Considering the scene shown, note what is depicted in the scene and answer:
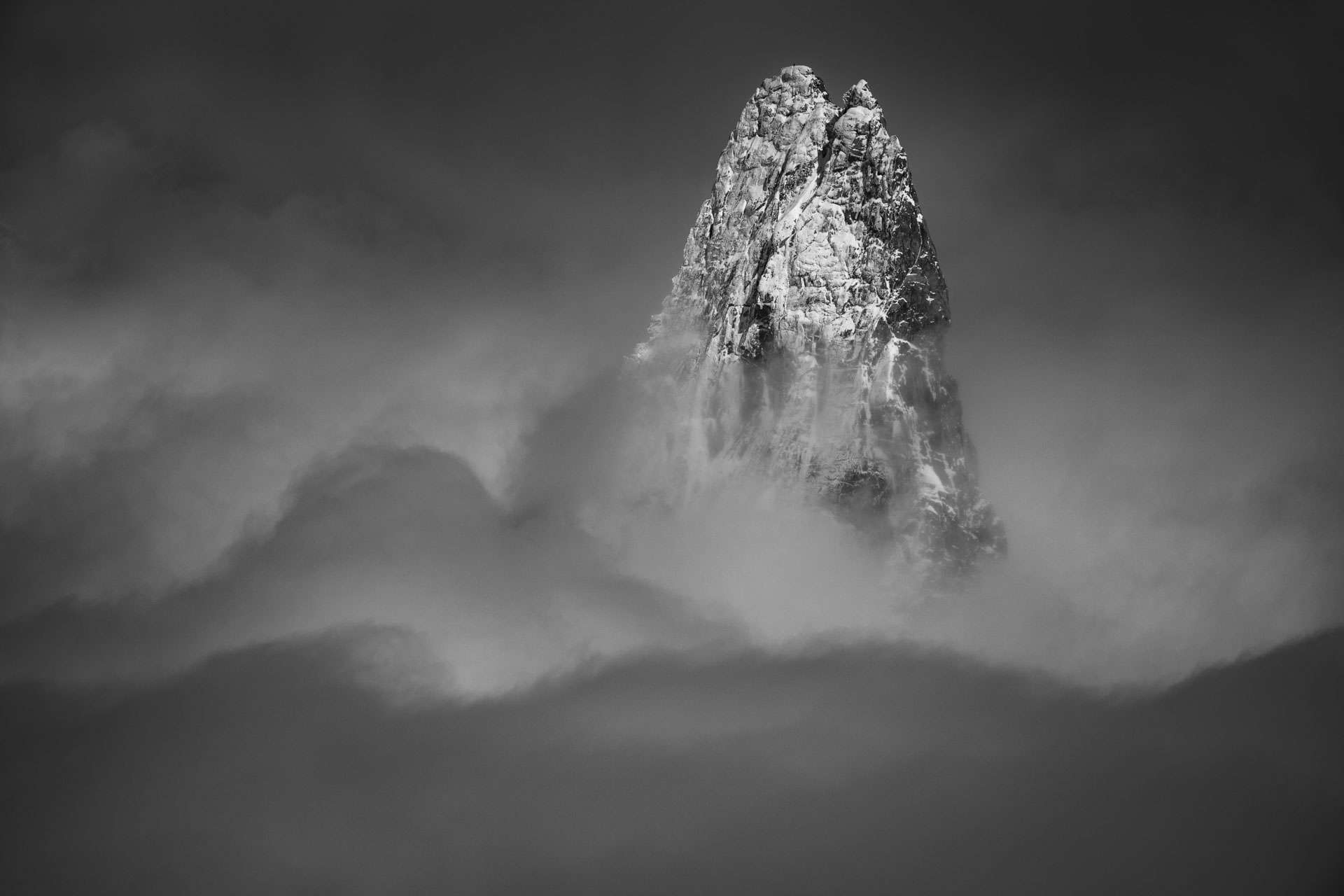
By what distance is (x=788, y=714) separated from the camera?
643 ft

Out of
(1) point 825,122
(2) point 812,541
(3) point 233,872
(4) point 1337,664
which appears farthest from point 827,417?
(3) point 233,872

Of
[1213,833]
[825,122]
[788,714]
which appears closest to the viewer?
[1213,833]

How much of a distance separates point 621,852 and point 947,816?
43480 mm

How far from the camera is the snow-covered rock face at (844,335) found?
173 meters

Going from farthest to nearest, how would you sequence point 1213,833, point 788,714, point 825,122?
point 788,714 < point 825,122 < point 1213,833

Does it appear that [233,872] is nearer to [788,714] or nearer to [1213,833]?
[788,714]

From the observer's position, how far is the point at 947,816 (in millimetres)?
172750

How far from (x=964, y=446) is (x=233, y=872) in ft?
374

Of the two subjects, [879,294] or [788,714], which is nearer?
[879,294]

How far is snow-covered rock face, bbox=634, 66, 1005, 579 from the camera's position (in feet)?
567

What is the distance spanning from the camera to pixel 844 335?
178375 millimetres

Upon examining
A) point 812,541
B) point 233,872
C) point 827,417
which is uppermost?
point 827,417

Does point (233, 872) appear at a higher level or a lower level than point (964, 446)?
lower

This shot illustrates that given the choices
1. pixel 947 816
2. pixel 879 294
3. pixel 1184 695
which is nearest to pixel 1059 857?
pixel 947 816
